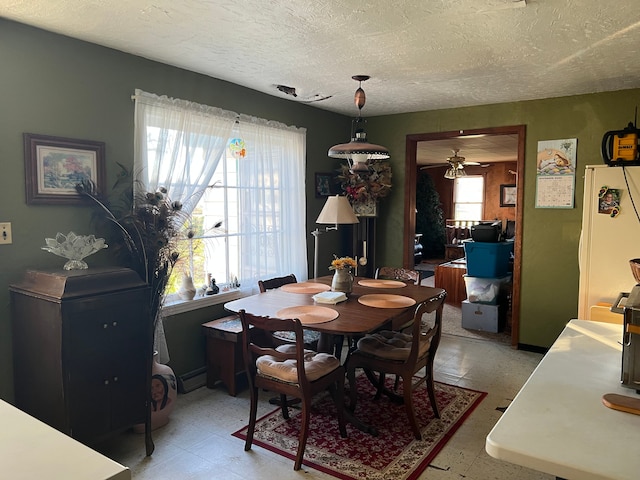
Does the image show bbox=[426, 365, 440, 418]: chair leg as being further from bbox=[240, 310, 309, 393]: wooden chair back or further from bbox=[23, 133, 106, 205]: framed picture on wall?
bbox=[23, 133, 106, 205]: framed picture on wall

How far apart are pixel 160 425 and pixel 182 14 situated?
2.38m

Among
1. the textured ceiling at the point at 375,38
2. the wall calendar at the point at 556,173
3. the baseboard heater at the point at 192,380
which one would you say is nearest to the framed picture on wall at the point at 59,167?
the textured ceiling at the point at 375,38

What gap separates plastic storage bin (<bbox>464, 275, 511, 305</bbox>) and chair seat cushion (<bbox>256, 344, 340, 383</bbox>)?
3018 millimetres

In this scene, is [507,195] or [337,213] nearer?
[337,213]

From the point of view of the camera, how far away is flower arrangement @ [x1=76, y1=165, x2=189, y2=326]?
9.34 ft

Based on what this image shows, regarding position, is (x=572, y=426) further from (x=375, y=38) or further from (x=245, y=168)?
(x=245, y=168)

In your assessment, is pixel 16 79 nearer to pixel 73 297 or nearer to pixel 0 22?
pixel 0 22

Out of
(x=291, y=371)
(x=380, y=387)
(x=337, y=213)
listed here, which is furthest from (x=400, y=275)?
(x=291, y=371)

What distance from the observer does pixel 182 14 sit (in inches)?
93.1

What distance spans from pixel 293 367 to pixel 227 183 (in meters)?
1.81

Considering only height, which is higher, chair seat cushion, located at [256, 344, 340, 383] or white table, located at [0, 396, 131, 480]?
white table, located at [0, 396, 131, 480]

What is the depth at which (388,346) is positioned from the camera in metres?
2.90

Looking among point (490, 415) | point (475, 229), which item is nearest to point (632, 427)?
point (490, 415)

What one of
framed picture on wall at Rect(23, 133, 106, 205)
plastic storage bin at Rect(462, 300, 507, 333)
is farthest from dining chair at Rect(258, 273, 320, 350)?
plastic storage bin at Rect(462, 300, 507, 333)
